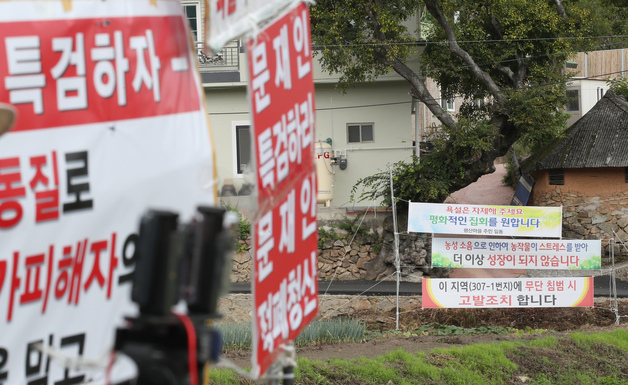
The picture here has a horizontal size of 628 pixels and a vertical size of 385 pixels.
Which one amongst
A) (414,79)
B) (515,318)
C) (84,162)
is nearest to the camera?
(84,162)

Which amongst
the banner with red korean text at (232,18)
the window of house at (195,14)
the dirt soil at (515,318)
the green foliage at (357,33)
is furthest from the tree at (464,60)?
the banner with red korean text at (232,18)

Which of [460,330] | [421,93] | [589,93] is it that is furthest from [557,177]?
[589,93]

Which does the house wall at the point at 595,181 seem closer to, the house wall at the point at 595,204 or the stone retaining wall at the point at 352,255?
the house wall at the point at 595,204

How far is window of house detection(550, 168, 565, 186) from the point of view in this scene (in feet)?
60.3

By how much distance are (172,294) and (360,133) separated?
17895 mm

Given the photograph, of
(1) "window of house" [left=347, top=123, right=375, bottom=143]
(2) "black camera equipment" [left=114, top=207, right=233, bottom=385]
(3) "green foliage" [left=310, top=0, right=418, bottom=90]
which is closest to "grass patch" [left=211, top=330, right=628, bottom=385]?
(2) "black camera equipment" [left=114, top=207, right=233, bottom=385]

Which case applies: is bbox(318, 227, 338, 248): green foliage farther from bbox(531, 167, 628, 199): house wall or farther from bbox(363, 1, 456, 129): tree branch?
bbox(531, 167, 628, 199): house wall

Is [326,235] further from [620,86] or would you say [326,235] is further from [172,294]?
[172,294]

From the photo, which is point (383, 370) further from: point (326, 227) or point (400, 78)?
point (400, 78)

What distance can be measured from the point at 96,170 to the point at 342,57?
14.3 metres

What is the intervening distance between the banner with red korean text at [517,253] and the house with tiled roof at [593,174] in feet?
17.7

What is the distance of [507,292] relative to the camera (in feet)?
39.6

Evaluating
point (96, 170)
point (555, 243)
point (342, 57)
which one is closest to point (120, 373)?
point (96, 170)

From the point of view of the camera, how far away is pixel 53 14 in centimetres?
243
